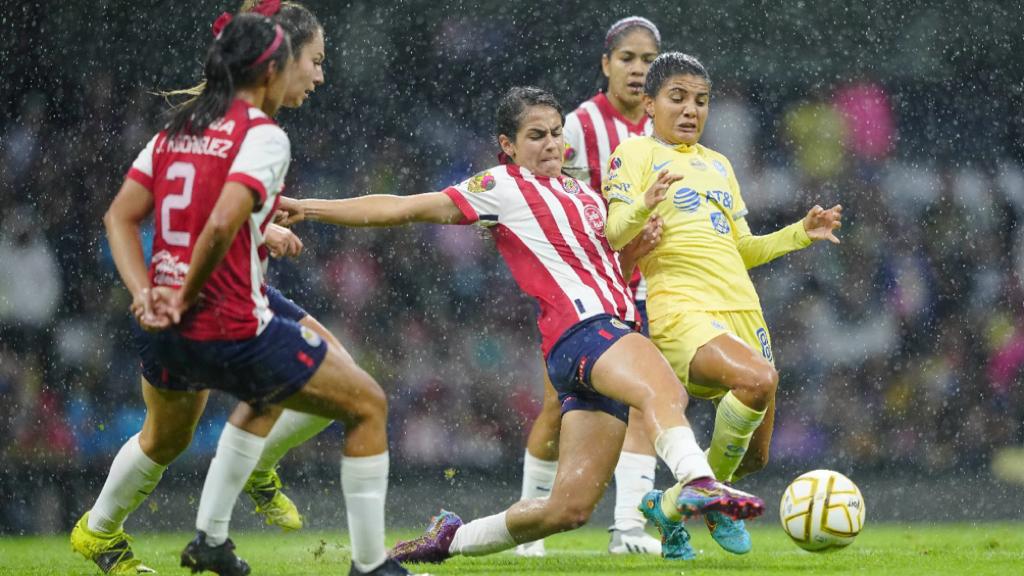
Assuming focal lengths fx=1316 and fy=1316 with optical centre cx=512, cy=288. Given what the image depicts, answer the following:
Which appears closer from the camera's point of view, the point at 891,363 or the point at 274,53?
the point at 274,53

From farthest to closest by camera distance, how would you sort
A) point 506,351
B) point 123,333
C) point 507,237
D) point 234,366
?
point 506,351 → point 123,333 → point 507,237 → point 234,366

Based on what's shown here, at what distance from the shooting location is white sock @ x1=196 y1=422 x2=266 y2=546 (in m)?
4.36

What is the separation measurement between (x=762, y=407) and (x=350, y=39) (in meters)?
6.81

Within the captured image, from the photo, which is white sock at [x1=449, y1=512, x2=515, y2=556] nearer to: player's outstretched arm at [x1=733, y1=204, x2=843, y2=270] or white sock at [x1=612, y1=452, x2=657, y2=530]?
white sock at [x1=612, y1=452, x2=657, y2=530]

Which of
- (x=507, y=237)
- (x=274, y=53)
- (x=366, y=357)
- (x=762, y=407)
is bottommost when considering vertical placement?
(x=366, y=357)

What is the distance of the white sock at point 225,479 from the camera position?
14.3ft

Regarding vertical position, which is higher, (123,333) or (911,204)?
(911,204)

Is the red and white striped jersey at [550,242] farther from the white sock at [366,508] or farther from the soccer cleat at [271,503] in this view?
the soccer cleat at [271,503]

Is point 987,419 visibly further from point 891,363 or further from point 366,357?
point 366,357

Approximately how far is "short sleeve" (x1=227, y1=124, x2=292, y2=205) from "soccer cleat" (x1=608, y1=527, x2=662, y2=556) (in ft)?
9.27

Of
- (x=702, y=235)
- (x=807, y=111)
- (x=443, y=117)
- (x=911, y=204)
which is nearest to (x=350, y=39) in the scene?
(x=443, y=117)

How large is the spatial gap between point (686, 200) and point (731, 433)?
100cm

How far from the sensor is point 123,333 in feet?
33.2

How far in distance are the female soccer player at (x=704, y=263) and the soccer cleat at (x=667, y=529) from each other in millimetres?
182
